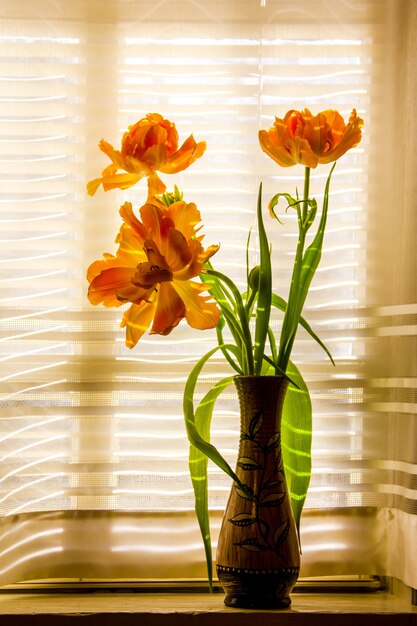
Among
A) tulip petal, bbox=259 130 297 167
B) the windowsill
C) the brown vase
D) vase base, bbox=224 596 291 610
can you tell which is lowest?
the windowsill

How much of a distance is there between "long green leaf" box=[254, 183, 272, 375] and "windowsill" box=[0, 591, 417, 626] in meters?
0.38

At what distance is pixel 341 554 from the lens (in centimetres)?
138

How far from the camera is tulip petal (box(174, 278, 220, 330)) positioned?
110cm

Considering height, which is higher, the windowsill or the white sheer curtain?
the white sheer curtain

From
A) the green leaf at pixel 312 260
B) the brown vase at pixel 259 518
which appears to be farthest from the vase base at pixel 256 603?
the green leaf at pixel 312 260

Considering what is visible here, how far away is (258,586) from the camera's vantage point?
1153 mm

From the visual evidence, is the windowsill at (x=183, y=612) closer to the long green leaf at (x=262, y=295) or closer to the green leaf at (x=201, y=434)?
the green leaf at (x=201, y=434)

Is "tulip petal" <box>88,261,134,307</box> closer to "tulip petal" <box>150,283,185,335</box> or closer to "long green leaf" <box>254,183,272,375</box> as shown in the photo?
"tulip petal" <box>150,283,185,335</box>

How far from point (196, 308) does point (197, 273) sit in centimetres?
6

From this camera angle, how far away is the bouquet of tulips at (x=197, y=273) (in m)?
1.07

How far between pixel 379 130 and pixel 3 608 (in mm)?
1068

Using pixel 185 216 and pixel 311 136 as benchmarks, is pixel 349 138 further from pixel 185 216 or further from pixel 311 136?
pixel 185 216

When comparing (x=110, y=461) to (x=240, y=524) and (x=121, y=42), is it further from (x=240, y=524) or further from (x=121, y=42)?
(x=121, y=42)

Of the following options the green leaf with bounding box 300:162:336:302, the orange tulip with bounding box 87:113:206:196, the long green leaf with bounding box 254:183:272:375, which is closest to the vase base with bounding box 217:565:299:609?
the long green leaf with bounding box 254:183:272:375
